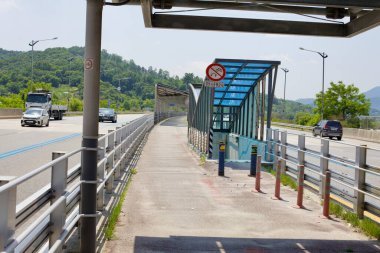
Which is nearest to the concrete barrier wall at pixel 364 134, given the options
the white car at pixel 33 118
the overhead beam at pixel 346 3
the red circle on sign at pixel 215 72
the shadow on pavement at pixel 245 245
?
the white car at pixel 33 118

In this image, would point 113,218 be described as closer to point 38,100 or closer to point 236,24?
point 236,24

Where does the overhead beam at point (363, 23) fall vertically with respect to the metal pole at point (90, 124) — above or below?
above

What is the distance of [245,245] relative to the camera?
687cm

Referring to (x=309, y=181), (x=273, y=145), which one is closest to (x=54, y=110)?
(x=273, y=145)

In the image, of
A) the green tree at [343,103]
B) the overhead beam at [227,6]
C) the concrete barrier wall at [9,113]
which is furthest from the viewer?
the green tree at [343,103]

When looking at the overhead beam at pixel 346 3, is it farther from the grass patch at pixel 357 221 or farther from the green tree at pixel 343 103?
the green tree at pixel 343 103

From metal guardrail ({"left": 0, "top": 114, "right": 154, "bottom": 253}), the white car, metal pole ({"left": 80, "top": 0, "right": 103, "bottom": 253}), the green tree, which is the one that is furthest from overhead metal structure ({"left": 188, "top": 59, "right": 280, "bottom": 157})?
the green tree

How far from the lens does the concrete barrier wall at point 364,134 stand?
44.2m

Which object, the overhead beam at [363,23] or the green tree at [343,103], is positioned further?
the green tree at [343,103]

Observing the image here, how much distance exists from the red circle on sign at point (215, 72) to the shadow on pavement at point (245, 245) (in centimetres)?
910

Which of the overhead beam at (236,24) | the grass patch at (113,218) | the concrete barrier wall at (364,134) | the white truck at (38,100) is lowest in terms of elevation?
the grass patch at (113,218)

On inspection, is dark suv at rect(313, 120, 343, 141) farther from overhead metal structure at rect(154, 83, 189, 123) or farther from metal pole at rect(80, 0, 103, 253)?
metal pole at rect(80, 0, 103, 253)

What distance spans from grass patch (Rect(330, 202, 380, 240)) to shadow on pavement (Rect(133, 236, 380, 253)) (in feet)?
1.23

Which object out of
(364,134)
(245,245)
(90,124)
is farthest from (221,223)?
(364,134)
